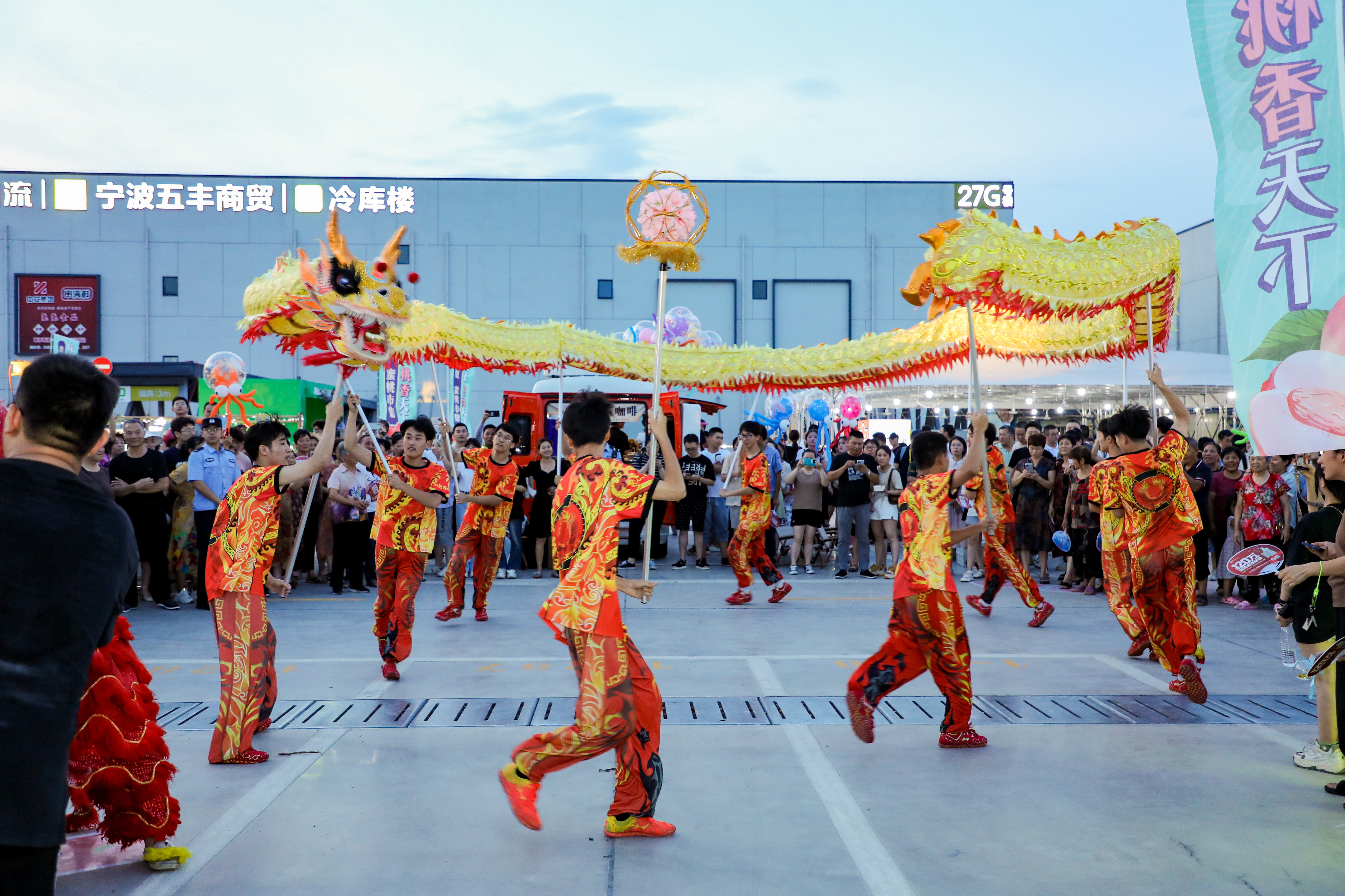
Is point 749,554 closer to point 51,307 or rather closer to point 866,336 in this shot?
point 866,336

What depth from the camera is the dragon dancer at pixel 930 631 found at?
463 cm

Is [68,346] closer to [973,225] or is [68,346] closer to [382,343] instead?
[382,343]

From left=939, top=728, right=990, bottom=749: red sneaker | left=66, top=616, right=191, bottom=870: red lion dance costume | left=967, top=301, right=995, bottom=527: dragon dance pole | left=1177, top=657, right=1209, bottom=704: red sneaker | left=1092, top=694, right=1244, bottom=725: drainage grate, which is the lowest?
left=1092, top=694, right=1244, bottom=725: drainage grate

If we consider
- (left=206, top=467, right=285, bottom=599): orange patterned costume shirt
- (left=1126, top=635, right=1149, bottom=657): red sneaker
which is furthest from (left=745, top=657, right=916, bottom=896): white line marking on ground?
(left=1126, top=635, right=1149, bottom=657): red sneaker

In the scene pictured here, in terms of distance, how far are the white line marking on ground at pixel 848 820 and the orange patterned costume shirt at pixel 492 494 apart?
396 centimetres

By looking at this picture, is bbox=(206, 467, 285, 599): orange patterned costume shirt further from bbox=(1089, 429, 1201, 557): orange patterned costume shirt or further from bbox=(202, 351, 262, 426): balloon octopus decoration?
bbox=(202, 351, 262, 426): balloon octopus decoration

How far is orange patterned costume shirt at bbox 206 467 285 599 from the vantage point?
457 cm

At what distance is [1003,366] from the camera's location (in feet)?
51.7

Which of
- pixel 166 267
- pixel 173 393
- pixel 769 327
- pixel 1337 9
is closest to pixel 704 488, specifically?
pixel 1337 9

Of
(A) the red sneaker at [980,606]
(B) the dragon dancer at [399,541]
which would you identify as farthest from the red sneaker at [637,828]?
(A) the red sneaker at [980,606]

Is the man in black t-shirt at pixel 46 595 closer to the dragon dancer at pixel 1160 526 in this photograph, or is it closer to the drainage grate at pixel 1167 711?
the drainage grate at pixel 1167 711

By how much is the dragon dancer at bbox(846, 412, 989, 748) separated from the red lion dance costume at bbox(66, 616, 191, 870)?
2.76 metres

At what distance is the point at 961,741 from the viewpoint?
4695 millimetres

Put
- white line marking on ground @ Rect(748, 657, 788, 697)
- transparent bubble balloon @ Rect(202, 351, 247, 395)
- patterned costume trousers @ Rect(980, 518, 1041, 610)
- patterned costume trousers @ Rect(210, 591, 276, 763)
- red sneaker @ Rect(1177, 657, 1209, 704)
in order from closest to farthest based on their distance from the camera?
patterned costume trousers @ Rect(210, 591, 276, 763), red sneaker @ Rect(1177, 657, 1209, 704), white line marking on ground @ Rect(748, 657, 788, 697), patterned costume trousers @ Rect(980, 518, 1041, 610), transparent bubble balloon @ Rect(202, 351, 247, 395)
